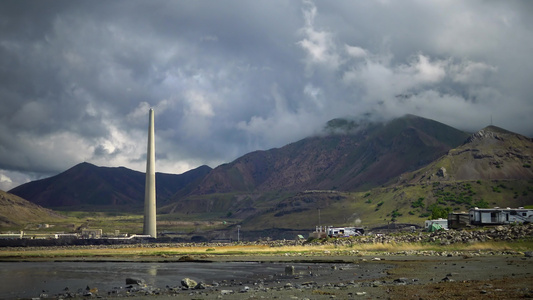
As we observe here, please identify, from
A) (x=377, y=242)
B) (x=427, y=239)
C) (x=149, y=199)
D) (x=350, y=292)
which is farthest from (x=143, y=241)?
(x=350, y=292)

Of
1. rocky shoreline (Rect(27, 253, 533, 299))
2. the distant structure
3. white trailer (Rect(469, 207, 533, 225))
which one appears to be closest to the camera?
rocky shoreline (Rect(27, 253, 533, 299))

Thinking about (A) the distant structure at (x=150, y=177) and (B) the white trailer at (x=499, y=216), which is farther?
(A) the distant structure at (x=150, y=177)

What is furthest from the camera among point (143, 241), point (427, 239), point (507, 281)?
point (143, 241)

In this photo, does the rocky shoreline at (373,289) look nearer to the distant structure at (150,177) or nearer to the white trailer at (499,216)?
the white trailer at (499,216)

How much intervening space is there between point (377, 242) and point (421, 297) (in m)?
73.9

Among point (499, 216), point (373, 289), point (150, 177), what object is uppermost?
point (150, 177)

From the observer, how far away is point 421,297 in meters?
28.5

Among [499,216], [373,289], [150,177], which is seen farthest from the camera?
[150,177]

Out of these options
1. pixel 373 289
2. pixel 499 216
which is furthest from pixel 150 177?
pixel 373 289

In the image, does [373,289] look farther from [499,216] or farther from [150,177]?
[150,177]

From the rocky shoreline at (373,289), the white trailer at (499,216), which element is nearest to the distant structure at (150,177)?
the white trailer at (499,216)

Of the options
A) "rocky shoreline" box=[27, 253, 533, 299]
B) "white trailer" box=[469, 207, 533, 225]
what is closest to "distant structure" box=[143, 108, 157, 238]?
"white trailer" box=[469, 207, 533, 225]

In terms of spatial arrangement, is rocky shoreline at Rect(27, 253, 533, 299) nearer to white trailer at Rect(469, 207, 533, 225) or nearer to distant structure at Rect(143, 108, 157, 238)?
white trailer at Rect(469, 207, 533, 225)

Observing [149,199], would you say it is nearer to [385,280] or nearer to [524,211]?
[524,211]
